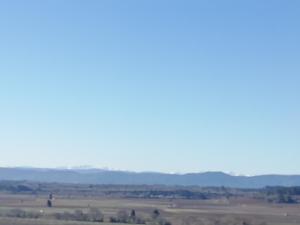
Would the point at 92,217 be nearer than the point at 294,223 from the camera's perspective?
Yes

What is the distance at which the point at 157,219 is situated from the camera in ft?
280

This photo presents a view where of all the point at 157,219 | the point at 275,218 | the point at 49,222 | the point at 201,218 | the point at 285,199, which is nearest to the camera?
the point at 49,222

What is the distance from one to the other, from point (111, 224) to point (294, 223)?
25912 mm

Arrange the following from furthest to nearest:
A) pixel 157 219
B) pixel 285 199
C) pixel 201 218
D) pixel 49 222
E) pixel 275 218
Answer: pixel 285 199 < pixel 275 218 < pixel 201 218 < pixel 157 219 < pixel 49 222

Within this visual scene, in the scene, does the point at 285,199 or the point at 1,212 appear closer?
the point at 1,212

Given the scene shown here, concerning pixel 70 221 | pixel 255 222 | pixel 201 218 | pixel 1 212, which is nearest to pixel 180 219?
pixel 201 218

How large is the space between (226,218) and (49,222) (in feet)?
78.9

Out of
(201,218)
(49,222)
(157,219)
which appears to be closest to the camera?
(49,222)

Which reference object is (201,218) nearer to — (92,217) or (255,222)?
(255,222)

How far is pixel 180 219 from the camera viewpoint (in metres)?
89.8

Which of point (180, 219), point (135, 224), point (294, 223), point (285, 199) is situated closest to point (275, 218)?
point (294, 223)

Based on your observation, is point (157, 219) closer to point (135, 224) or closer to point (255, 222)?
point (135, 224)

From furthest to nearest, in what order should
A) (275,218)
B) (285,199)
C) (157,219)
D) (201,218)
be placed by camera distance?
1. (285,199)
2. (275,218)
3. (201,218)
4. (157,219)

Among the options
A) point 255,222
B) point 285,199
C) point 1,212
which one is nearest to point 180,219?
point 255,222
